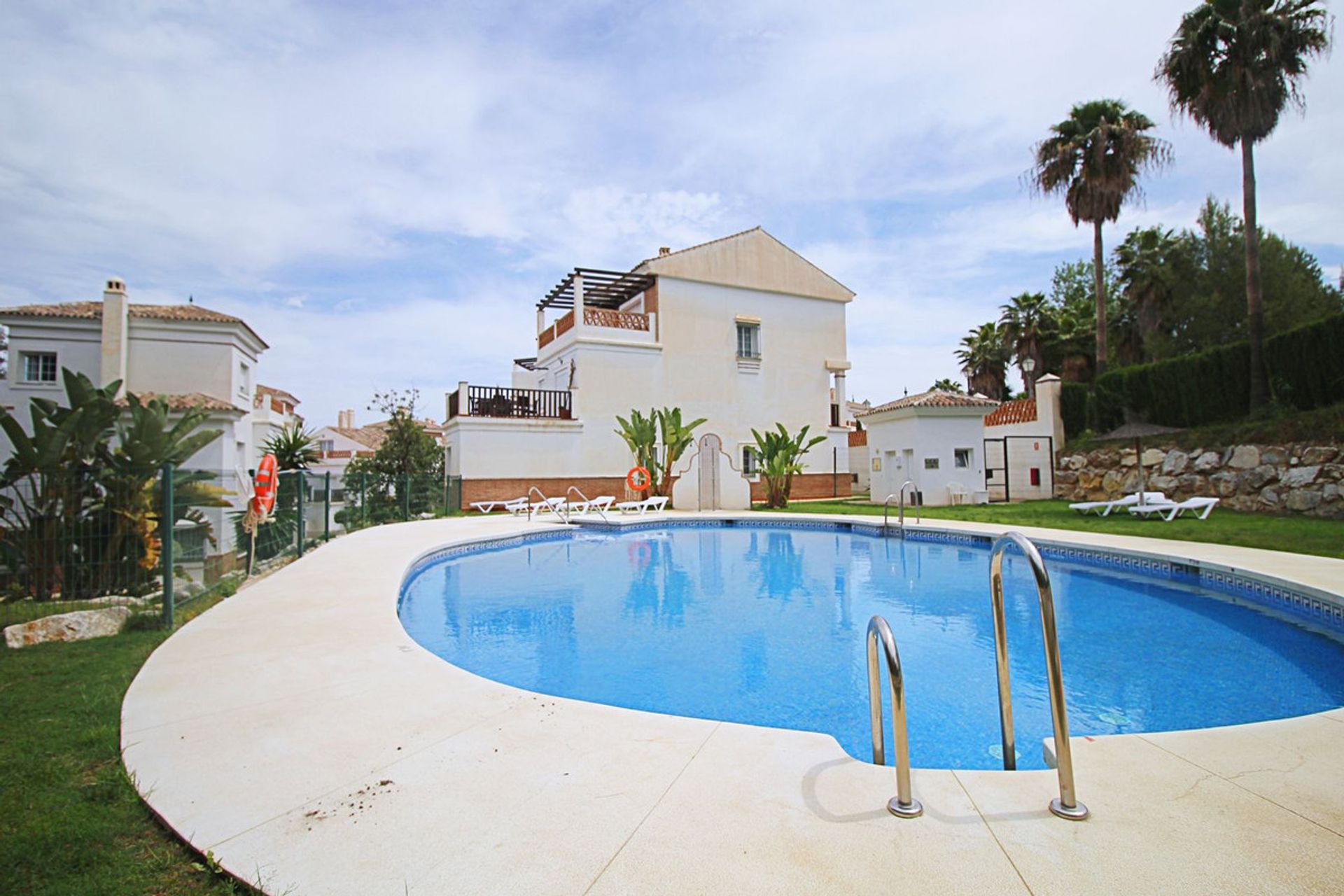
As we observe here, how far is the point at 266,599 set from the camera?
776 centimetres

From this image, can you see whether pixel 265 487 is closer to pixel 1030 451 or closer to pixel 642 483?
pixel 642 483

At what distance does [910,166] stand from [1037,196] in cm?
1073

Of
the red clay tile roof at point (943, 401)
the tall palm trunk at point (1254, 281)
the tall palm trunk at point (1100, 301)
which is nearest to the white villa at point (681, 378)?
the red clay tile roof at point (943, 401)

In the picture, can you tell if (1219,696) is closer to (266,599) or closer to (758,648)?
(758,648)

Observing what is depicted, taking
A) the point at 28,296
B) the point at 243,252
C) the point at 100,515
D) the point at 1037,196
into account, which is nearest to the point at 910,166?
the point at 1037,196

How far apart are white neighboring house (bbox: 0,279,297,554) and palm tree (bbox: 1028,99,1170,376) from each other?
29.9m

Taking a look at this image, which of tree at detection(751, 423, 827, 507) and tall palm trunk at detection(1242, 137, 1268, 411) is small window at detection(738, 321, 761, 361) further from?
tall palm trunk at detection(1242, 137, 1268, 411)

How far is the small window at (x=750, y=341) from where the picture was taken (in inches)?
1171

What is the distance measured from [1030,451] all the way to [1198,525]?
1095 cm

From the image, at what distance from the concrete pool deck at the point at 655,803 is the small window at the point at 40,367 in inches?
1038

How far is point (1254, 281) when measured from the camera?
17594mm

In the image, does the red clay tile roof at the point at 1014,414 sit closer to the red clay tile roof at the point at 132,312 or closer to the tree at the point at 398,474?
the tree at the point at 398,474

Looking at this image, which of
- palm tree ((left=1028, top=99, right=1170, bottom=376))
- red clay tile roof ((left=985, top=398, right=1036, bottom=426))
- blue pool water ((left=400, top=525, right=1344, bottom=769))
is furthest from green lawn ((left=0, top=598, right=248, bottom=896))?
palm tree ((left=1028, top=99, right=1170, bottom=376))

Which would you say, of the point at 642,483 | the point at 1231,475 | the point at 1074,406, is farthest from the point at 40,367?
the point at 1231,475
